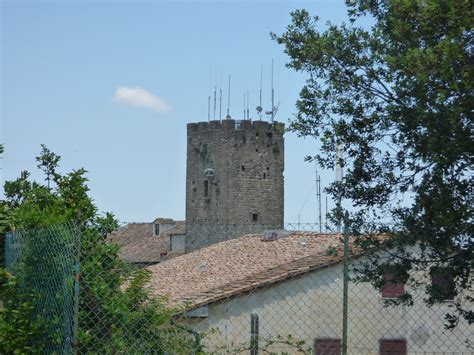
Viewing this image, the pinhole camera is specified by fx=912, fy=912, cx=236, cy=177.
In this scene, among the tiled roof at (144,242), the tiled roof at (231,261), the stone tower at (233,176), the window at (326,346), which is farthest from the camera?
the stone tower at (233,176)

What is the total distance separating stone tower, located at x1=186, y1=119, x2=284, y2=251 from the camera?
5850cm

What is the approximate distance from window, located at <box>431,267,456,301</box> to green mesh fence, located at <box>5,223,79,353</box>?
8.64 feet

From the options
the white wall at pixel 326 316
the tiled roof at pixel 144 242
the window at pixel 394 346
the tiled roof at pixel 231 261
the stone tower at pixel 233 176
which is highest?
the stone tower at pixel 233 176

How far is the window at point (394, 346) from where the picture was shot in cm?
1762

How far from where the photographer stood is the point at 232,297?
17.3m

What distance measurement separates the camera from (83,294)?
6785 mm

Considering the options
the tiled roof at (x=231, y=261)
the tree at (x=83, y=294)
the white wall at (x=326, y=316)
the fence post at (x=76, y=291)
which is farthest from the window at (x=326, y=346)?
the fence post at (x=76, y=291)

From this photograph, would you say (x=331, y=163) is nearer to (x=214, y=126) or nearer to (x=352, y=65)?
(x=352, y=65)

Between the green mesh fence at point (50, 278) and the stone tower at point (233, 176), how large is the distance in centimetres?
5005

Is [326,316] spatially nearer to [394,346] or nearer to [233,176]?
[394,346]

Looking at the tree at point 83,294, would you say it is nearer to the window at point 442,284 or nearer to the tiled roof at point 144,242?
the window at point 442,284

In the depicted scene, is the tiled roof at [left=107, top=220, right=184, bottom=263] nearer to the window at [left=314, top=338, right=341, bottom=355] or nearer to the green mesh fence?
the window at [left=314, top=338, right=341, bottom=355]

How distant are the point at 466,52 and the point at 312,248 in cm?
2060

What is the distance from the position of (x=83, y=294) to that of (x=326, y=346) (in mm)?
10680
